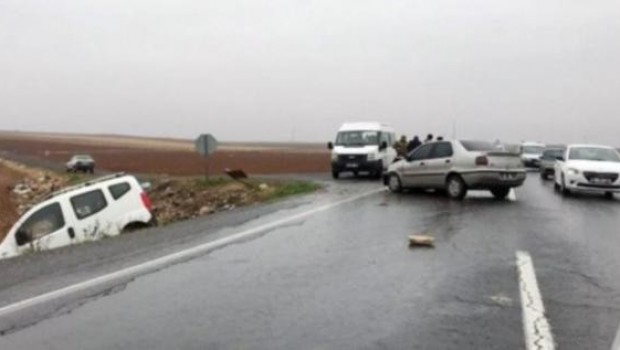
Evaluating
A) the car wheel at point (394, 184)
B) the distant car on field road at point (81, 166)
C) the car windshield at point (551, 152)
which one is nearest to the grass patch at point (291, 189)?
the car wheel at point (394, 184)

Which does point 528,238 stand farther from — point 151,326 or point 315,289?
point 151,326

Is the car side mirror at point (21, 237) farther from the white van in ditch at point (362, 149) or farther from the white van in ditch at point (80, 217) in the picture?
the white van in ditch at point (362, 149)

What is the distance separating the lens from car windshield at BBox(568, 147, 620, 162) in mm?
23062

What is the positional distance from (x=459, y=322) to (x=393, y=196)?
14973 mm

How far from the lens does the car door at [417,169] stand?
70.0 feet

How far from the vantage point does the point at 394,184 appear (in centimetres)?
2288

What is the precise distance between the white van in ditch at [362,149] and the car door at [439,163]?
9.83 meters

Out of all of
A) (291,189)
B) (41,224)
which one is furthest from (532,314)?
(291,189)

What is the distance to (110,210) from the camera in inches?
581

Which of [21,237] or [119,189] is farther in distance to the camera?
[119,189]

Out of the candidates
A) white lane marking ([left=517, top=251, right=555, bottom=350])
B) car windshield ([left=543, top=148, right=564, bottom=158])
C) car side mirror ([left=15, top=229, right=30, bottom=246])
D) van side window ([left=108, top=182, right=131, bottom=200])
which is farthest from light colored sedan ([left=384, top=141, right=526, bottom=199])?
car windshield ([left=543, top=148, right=564, bottom=158])

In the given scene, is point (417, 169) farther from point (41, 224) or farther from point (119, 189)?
point (41, 224)

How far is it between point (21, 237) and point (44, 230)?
43 centimetres

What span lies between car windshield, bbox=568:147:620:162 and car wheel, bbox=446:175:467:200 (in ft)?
17.9
